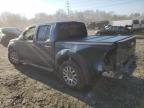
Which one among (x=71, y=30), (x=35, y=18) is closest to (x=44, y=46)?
(x=71, y=30)

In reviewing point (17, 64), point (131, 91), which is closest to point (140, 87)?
point (131, 91)

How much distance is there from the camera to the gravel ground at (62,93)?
185 inches

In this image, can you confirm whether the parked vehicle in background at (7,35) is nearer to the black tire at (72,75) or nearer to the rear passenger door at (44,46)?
the rear passenger door at (44,46)

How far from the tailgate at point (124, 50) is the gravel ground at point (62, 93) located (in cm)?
81

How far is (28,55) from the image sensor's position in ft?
23.5

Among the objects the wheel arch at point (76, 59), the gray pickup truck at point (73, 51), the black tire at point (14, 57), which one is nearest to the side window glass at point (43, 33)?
the gray pickup truck at point (73, 51)

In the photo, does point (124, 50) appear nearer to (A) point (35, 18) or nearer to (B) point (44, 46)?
(B) point (44, 46)

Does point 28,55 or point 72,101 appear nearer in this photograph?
point 72,101

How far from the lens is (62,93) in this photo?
17.6 ft

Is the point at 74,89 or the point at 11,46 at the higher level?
the point at 11,46

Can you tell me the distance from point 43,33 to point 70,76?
171 centimetres

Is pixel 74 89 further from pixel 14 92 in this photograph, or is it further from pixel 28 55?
pixel 28 55

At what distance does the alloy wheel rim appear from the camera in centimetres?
541

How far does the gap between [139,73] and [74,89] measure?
97.3 inches
